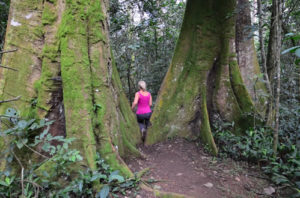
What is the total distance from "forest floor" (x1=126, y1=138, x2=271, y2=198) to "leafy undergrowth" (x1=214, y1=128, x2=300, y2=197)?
0.18m

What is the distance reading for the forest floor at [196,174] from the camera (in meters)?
2.86

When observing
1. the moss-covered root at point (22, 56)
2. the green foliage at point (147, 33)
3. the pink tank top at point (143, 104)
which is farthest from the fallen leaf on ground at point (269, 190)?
the green foliage at point (147, 33)

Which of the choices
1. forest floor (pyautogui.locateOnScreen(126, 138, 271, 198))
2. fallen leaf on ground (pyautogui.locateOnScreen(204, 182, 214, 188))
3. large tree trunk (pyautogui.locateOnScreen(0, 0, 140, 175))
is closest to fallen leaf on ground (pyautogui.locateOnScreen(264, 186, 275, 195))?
forest floor (pyautogui.locateOnScreen(126, 138, 271, 198))

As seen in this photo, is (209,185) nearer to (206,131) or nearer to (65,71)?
(206,131)

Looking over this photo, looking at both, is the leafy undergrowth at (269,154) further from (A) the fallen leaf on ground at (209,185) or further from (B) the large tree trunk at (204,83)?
(A) the fallen leaf on ground at (209,185)

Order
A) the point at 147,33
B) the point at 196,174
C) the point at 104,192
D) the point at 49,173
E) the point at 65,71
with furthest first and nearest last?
1. the point at 147,33
2. the point at 196,174
3. the point at 65,71
4. the point at 49,173
5. the point at 104,192

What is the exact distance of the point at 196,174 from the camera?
11.0ft

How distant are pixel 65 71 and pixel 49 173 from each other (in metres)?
1.27

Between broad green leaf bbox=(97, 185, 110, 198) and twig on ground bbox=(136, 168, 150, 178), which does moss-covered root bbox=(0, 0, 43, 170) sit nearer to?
broad green leaf bbox=(97, 185, 110, 198)

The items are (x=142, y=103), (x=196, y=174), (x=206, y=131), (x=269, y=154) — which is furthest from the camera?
(x=142, y=103)

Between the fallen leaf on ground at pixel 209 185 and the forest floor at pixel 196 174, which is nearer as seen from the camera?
the forest floor at pixel 196 174

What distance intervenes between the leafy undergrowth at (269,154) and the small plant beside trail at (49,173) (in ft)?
7.43

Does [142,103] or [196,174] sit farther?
[142,103]

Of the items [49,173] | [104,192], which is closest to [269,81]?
[104,192]
